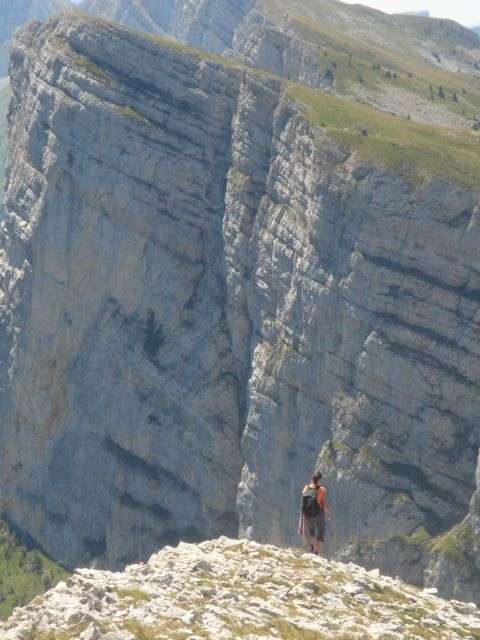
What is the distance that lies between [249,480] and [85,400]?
28006 millimetres

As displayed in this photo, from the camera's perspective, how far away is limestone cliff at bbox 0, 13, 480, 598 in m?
95.6

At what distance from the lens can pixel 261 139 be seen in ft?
388

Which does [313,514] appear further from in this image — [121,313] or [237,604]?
[121,313]

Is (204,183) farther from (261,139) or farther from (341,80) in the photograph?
(341,80)

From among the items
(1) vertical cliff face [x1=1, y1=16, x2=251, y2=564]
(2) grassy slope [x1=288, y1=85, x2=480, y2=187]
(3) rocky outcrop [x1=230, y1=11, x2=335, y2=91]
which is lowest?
(1) vertical cliff face [x1=1, y1=16, x2=251, y2=564]

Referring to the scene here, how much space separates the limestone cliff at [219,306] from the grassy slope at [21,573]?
1976 mm

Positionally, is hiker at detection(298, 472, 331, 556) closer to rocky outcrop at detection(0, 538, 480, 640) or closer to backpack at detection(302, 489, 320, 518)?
backpack at detection(302, 489, 320, 518)

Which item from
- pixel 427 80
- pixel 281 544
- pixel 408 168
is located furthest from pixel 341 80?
pixel 281 544

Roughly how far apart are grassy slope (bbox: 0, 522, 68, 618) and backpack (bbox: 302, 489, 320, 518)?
7941 centimetres

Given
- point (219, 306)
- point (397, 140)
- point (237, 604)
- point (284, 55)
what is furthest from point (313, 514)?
point (284, 55)

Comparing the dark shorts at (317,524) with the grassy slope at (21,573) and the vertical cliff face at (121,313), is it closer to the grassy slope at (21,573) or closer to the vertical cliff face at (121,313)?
the vertical cliff face at (121,313)

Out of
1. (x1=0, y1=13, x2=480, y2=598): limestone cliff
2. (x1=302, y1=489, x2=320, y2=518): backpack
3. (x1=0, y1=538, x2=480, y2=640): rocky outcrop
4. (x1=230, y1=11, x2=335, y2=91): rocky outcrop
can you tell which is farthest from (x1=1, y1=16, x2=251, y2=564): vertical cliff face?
(x1=0, y1=538, x2=480, y2=640): rocky outcrop

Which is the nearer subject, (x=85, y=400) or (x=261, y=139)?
(x=261, y=139)

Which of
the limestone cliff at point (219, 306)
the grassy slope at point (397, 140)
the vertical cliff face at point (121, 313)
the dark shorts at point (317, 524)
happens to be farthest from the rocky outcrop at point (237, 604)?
the vertical cliff face at point (121, 313)
